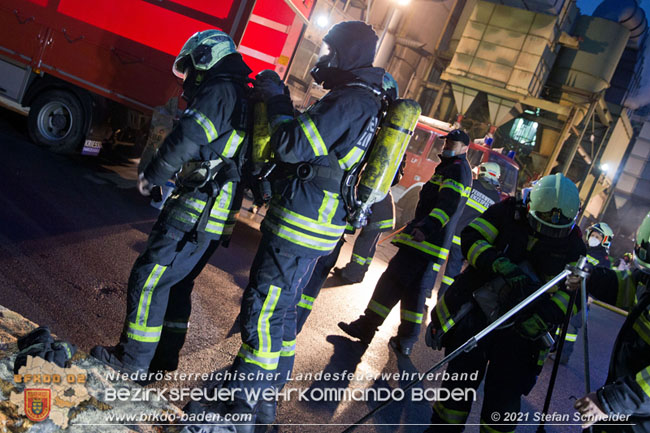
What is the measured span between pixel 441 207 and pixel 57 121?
6172 mm

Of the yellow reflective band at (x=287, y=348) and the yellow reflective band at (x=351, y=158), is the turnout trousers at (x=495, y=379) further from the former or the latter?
the yellow reflective band at (x=351, y=158)

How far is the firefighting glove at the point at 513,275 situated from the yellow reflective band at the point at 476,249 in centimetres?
13

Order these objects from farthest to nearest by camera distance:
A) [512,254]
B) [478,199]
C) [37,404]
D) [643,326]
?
[478,199]
[512,254]
[643,326]
[37,404]

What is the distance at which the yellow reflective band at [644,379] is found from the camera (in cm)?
178

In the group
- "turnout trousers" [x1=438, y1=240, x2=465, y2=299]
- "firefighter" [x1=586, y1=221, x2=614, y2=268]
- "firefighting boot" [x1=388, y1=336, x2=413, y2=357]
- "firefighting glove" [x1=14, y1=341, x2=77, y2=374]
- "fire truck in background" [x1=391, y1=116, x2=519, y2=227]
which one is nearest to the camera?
"firefighting glove" [x1=14, y1=341, x2=77, y2=374]

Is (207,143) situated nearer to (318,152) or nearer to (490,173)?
(318,152)

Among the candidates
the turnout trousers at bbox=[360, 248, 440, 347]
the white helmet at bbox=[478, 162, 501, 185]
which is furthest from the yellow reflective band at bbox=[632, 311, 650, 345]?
the white helmet at bbox=[478, 162, 501, 185]

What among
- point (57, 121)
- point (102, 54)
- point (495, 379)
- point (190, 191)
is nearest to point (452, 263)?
point (495, 379)

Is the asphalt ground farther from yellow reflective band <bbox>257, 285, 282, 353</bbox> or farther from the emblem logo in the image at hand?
the emblem logo

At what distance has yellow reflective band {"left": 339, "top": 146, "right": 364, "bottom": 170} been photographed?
233 centimetres

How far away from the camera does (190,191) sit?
2381mm

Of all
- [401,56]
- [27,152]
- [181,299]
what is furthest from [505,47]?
[181,299]

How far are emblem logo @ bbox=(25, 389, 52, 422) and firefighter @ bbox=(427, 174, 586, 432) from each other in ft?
6.97

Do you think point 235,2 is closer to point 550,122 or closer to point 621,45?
point 550,122
